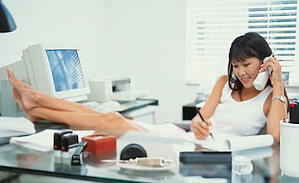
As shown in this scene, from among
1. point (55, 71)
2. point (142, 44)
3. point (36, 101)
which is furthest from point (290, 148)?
point (142, 44)

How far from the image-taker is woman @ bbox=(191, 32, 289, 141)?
181 cm

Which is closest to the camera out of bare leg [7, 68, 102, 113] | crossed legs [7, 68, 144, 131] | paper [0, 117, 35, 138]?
paper [0, 117, 35, 138]

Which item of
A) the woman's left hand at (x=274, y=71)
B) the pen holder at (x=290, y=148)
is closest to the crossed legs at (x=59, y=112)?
the woman's left hand at (x=274, y=71)

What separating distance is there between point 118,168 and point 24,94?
1.14 metres

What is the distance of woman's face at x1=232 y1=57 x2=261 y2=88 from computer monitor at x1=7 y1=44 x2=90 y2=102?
1.11 m

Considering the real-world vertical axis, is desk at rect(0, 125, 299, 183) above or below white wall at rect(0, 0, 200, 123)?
below

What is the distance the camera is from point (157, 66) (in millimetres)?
4020

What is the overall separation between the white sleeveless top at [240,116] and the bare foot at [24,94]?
0.98 meters

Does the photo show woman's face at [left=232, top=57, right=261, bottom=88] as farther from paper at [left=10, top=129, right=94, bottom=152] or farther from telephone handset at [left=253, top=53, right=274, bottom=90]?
paper at [left=10, top=129, right=94, bottom=152]

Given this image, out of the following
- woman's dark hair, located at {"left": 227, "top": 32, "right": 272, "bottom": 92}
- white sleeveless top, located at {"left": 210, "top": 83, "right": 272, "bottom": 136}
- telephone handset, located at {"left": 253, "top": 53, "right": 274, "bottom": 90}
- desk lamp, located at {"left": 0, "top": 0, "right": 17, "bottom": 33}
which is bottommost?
white sleeveless top, located at {"left": 210, "top": 83, "right": 272, "bottom": 136}

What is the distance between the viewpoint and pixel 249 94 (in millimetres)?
2057

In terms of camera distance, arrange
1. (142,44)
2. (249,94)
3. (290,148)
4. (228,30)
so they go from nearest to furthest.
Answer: (290,148)
(249,94)
(228,30)
(142,44)

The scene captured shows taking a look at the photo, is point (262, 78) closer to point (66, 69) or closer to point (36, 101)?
point (36, 101)

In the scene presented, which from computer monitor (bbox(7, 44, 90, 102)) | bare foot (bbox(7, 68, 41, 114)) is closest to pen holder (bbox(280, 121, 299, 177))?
bare foot (bbox(7, 68, 41, 114))
